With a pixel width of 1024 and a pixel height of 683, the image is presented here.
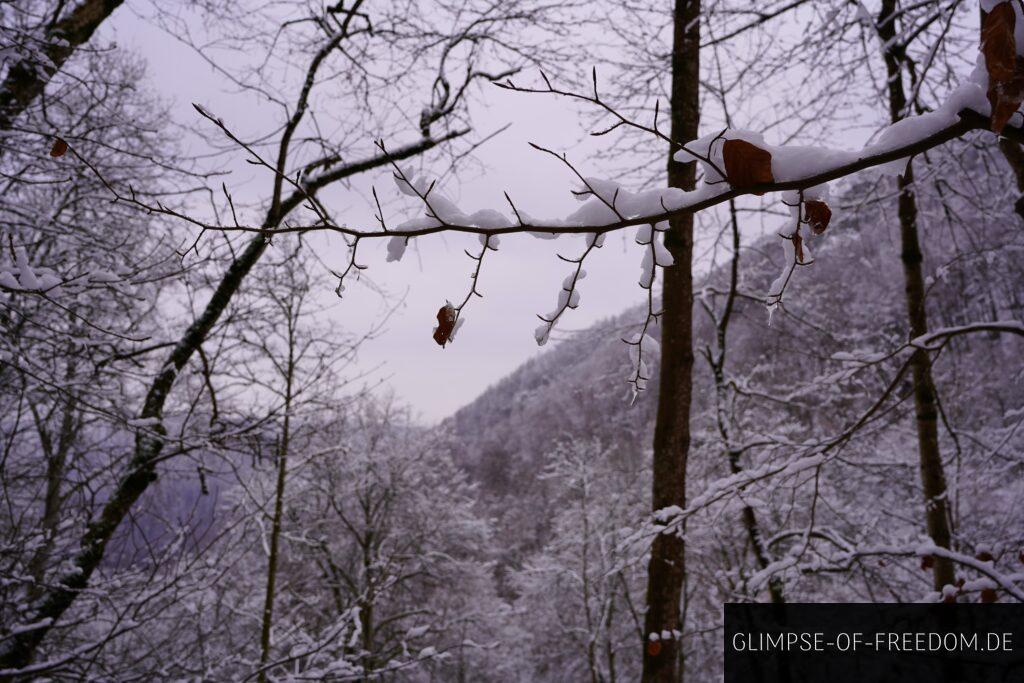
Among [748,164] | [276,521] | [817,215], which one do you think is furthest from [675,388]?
[276,521]

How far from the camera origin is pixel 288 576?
1534cm

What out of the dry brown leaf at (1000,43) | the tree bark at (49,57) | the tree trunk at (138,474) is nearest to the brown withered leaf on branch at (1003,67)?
the dry brown leaf at (1000,43)

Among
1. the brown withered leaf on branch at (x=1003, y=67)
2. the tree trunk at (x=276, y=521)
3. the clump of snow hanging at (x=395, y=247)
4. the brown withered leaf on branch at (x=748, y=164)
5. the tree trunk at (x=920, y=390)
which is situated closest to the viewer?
the brown withered leaf on branch at (x=1003, y=67)

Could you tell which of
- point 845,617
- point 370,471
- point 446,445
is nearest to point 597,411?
point 446,445

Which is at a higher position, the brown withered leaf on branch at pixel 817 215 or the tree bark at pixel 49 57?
the tree bark at pixel 49 57

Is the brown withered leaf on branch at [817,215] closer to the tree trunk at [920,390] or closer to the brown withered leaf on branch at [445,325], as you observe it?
the brown withered leaf on branch at [445,325]

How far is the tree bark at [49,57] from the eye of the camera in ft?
8.94

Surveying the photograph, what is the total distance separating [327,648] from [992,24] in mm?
4328

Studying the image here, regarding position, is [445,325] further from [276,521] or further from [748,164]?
[276,521]

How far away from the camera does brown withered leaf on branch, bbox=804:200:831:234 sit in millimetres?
937

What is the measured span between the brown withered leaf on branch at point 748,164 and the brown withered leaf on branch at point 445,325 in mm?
552

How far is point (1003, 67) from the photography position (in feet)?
2.36

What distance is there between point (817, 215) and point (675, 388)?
254 cm

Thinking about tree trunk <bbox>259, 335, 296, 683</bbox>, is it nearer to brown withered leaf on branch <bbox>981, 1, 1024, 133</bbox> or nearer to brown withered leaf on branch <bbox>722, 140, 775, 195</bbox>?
brown withered leaf on branch <bbox>722, 140, 775, 195</bbox>
